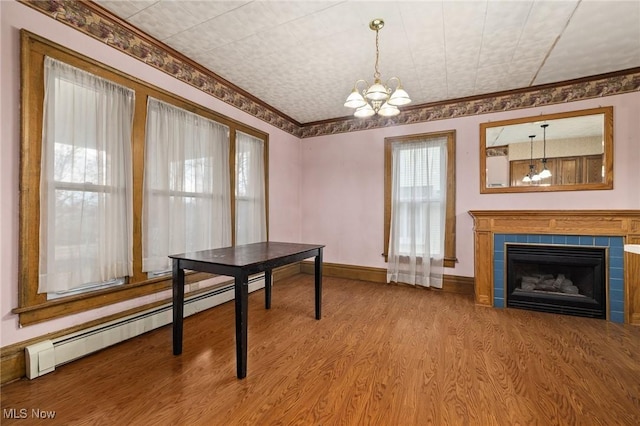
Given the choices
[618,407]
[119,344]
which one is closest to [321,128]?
[119,344]

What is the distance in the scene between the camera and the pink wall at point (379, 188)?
3.17m

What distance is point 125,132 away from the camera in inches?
94.5

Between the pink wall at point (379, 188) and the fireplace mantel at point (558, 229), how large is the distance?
0.42m

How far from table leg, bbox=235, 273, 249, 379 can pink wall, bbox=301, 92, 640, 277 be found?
2.99m

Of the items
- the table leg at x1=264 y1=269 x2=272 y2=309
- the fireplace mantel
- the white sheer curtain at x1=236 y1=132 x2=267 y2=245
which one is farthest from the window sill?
the fireplace mantel

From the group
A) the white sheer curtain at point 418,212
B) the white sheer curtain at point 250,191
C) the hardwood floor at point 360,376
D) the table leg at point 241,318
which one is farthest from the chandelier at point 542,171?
the table leg at point 241,318

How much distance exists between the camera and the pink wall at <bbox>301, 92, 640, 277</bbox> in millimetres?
3172

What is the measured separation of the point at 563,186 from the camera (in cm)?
340

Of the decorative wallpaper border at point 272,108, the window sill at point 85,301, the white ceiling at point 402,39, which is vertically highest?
→ the white ceiling at point 402,39

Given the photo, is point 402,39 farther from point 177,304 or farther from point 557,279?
point 557,279

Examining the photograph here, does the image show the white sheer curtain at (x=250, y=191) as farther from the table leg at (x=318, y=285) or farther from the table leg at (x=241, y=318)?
the table leg at (x=241, y=318)

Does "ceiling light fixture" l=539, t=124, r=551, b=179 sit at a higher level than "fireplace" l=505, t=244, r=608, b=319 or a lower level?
higher

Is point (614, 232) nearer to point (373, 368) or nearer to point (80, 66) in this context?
point (373, 368)

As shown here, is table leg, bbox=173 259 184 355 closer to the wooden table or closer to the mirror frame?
the wooden table
